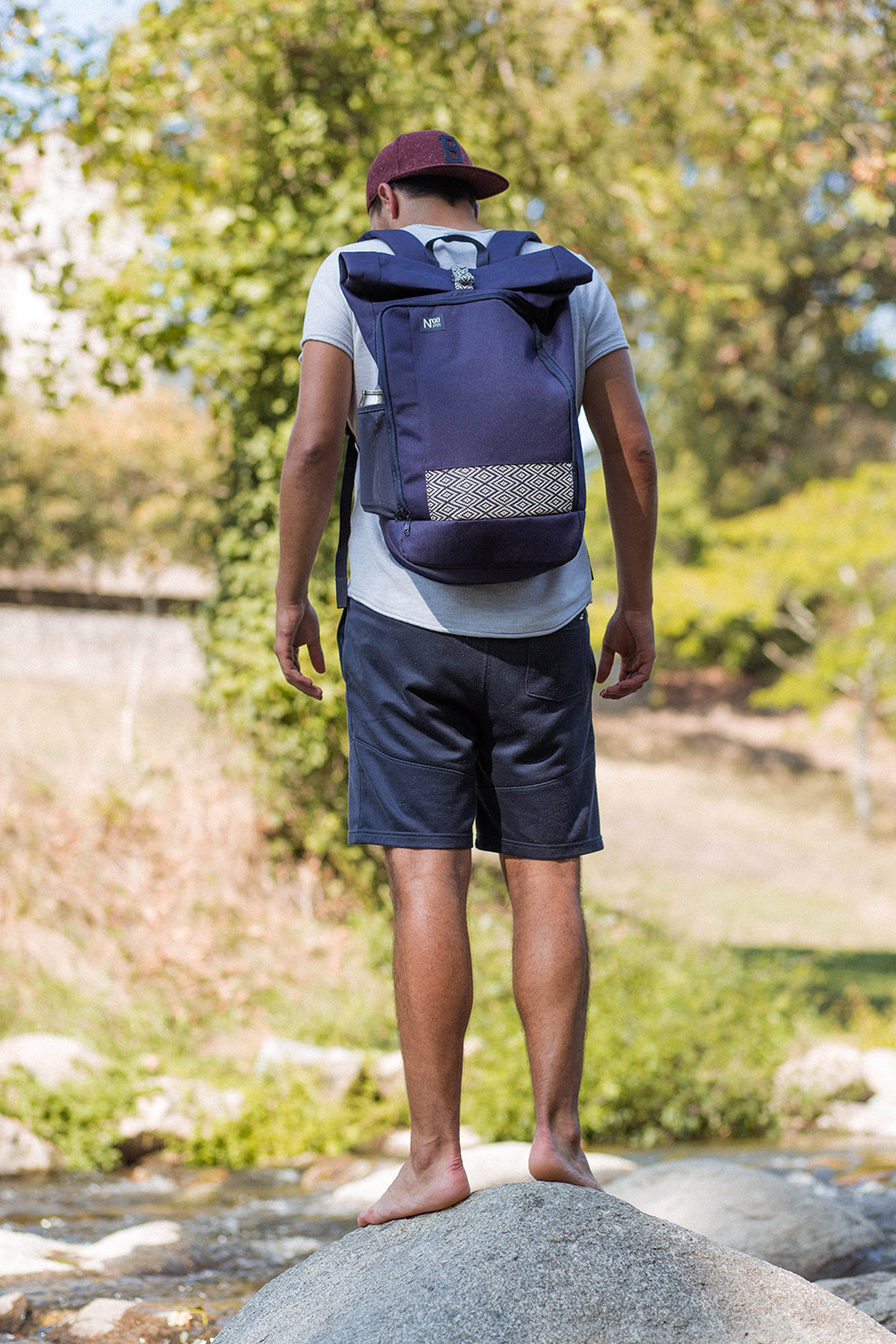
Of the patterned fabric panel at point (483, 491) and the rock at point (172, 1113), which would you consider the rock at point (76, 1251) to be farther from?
the patterned fabric panel at point (483, 491)

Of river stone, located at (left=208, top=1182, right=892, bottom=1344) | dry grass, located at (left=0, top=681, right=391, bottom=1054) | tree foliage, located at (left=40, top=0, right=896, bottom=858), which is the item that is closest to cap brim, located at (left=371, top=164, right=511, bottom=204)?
river stone, located at (left=208, top=1182, right=892, bottom=1344)

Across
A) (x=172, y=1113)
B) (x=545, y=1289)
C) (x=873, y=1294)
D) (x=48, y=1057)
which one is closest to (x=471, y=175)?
(x=545, y=1289)

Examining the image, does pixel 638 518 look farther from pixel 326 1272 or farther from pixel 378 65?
pixel 378 65

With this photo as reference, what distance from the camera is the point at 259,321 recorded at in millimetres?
7664

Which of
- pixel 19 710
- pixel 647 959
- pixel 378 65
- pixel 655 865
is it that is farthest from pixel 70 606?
pixel 647 959

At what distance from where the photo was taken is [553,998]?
247 cm

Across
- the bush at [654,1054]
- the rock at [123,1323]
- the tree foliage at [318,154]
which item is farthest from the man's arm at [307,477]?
the tree foliage at [318,154]

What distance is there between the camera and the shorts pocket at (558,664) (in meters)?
2.48

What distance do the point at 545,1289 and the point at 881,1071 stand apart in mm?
4787

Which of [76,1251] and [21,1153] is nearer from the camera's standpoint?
[76,1251]

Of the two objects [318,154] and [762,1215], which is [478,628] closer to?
[762,1215]

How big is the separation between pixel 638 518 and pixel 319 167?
20.2 feet

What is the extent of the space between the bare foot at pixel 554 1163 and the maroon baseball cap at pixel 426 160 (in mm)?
1871

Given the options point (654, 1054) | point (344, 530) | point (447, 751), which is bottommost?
point (654, 1054)
